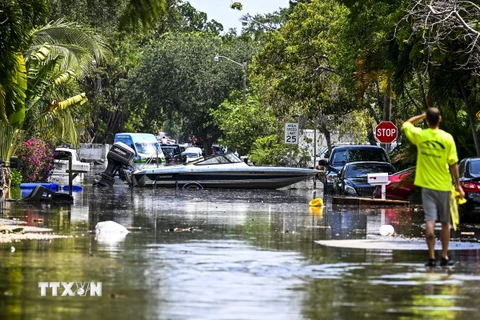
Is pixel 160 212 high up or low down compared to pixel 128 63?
down

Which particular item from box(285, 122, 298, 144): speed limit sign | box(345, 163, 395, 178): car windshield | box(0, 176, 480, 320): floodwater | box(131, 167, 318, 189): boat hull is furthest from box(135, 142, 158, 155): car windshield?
box(0, 176, 480, 320): floodwater

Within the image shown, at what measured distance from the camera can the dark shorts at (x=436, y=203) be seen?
13.5 metres

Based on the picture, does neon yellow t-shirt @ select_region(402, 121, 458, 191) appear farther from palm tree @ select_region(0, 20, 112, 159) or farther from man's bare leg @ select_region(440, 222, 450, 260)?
palm tree @ select_region(0, 20, 112, 159)

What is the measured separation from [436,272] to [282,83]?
36.2 m

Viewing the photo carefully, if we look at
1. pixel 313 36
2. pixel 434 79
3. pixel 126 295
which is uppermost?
pixel 313 36

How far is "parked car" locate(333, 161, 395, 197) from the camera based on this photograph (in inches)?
1324

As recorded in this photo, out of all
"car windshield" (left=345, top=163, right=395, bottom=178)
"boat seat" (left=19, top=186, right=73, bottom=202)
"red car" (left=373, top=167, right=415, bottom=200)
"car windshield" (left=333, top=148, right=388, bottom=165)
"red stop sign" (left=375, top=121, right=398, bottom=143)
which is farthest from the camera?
"red stop sign" (left=375, top=121, right=398, bottom=143)

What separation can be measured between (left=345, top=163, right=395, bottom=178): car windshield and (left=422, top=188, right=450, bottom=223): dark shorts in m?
20.9

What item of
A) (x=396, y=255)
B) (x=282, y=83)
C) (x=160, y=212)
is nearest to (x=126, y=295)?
(x=396, y=255)

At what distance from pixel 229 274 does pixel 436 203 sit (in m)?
3.02

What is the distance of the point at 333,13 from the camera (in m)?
Result: 48.5

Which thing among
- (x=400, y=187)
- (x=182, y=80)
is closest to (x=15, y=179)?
(x=400, y=187)

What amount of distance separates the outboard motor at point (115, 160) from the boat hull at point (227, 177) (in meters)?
1.49

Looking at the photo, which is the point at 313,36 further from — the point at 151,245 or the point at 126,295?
the point at 126,295
